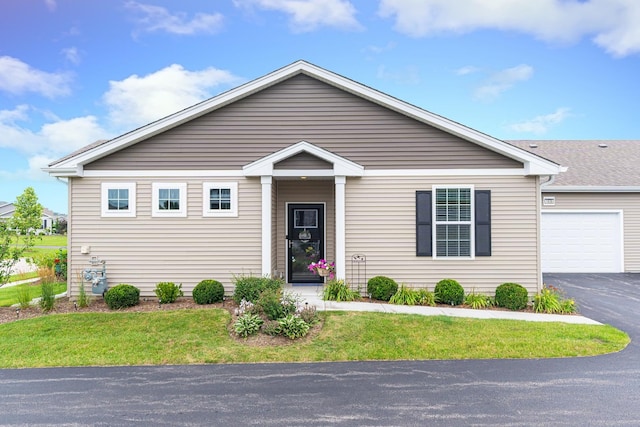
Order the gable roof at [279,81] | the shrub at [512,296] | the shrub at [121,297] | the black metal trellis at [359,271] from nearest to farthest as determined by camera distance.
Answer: the shrub at [121,297], the shrub at [512,296], the gable roof at [279,81], the black metal trellis at [359,271]

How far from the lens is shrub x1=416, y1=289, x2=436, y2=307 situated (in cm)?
836

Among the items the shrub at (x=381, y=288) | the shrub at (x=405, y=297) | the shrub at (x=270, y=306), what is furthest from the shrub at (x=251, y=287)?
the shrub at (x=405, y=297)

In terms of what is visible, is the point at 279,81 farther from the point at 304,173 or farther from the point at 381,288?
the point at 381,288

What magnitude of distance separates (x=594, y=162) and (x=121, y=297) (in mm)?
17860

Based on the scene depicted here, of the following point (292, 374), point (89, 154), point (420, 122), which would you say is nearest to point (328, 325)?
point (292, 374)

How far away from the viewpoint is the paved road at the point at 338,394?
381cm

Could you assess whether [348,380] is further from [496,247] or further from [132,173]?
[132,173]

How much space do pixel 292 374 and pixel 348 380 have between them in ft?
2.54

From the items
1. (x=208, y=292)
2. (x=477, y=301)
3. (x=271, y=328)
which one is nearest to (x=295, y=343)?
(x=271, y=328)

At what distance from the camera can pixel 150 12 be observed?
15.4 meters

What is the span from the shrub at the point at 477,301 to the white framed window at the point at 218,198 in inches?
232

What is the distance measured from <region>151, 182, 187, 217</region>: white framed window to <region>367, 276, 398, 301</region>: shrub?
4.86 metres

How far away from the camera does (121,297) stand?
311 inches

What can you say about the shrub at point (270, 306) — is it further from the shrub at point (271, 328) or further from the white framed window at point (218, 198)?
the white framed window at point (218, 198)
